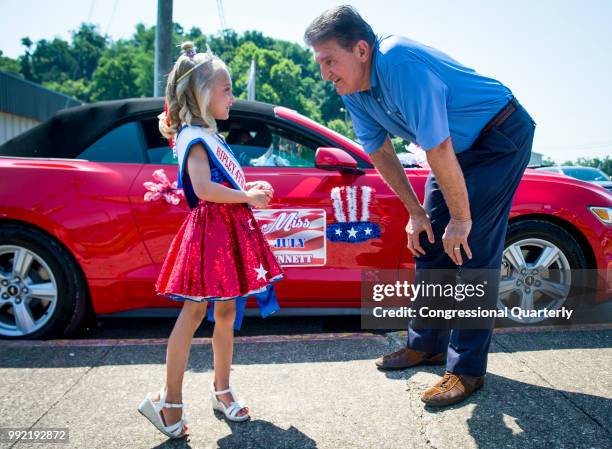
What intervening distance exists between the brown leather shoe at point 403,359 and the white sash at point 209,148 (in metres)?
1.21

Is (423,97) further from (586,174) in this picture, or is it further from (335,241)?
(586,174)

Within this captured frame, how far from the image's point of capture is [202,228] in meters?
1.88

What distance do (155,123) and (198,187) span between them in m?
1.47

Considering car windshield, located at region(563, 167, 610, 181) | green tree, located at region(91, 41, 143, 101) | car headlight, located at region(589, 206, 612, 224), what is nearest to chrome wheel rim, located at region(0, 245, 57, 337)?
car headlight, located at region(589, 206, 612, 224)

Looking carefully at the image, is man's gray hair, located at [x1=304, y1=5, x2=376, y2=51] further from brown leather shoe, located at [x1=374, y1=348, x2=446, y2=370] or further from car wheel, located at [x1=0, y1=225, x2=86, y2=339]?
car wheel, located at [x1=0, y1=225, x2=86, y2=339]

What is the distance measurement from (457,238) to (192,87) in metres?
1.19

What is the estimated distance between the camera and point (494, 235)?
2.16m

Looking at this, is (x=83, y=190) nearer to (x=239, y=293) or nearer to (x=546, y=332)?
(x=239, y=293)

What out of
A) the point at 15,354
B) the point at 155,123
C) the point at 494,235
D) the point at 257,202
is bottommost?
the point at 15,354

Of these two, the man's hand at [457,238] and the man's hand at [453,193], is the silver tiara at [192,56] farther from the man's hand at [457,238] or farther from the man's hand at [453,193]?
the man's hand at [457,238]

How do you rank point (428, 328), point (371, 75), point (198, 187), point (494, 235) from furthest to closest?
point (428, 328) < point (494, 235) < point (371, 75) < point (198, 187)

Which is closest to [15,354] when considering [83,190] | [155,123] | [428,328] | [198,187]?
[83,190]

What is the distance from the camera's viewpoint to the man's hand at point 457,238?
1.96m

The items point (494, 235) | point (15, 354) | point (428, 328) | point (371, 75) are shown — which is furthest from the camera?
point (15, 354)
